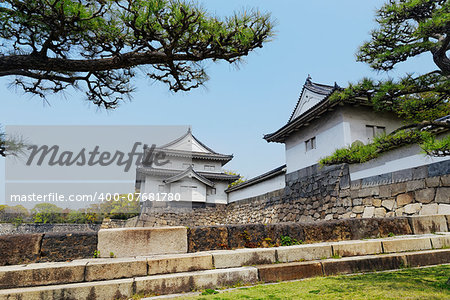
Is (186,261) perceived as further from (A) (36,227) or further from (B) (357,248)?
(A) (36,227)

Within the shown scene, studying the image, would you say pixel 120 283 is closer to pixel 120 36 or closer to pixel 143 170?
pixel 120 36

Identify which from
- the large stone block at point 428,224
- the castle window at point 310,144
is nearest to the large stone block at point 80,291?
the large stone block at point 428,224

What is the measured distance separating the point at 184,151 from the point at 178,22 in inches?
Answer: 827

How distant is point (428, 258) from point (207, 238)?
3206 mm

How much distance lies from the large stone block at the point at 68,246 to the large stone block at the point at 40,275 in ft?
1.14

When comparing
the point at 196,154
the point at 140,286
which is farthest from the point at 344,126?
the point at 196,154

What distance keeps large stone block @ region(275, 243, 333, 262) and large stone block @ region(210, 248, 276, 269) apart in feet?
0.46

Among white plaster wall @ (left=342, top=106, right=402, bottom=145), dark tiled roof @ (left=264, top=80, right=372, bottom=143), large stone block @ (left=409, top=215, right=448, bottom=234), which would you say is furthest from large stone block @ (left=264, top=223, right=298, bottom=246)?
white plaster wall @ (left=342, top=106, right=402, bottom=145)

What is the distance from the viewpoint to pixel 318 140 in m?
11.5

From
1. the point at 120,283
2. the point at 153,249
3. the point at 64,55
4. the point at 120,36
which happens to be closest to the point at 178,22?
the point at 120,36

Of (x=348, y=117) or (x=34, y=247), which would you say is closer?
(x=34, y=247)

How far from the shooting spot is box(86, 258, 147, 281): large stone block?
3.31m

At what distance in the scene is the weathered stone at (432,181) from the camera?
22.2 feet

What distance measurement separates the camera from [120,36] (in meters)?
4.66
